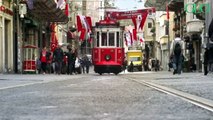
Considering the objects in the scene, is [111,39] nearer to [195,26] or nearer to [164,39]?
[195,26]

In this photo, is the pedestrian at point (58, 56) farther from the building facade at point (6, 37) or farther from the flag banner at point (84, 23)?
the flag banner at point (84, 23)

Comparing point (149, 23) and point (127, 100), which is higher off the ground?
point (149, 23)

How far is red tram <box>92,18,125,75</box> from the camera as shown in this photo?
3456cm

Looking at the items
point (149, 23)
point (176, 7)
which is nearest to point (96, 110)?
point (176, 7)

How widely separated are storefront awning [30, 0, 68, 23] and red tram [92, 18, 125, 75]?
5.47m

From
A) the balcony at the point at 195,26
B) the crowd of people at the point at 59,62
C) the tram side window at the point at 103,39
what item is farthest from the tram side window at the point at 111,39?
the balcony at the point at 195,26

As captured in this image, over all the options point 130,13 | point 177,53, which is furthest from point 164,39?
point 177,53

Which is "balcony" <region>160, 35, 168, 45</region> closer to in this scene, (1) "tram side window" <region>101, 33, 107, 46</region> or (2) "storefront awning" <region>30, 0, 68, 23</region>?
(2) "storefront awning" <region>30, 0, 68, 23</region>

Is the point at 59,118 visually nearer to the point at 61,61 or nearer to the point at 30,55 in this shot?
the point at 61,61

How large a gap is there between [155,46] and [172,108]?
85739mm

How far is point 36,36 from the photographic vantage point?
4794 cm

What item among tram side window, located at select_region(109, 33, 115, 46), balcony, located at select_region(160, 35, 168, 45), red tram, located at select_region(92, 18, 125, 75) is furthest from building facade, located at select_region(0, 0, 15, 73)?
balcony, located at select_region(160, 35, 168, 45)

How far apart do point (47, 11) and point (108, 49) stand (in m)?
9.30

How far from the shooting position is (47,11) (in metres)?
42.1
